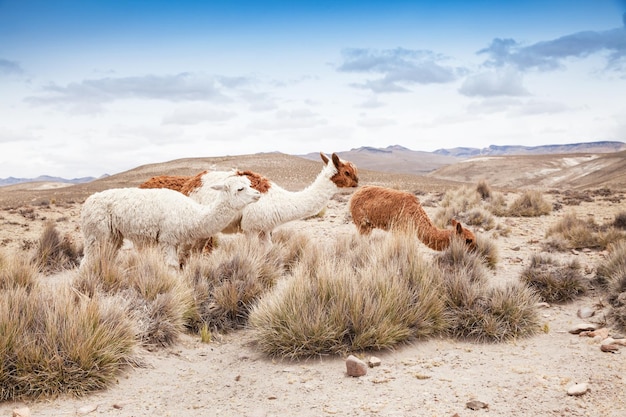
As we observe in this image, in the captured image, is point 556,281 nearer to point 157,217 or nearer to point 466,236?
point 466,236

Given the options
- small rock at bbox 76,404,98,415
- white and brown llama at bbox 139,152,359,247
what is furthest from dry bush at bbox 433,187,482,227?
small rock at bbox 76,404,98,415

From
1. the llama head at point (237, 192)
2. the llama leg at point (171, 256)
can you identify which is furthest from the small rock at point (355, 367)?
the llama head at point (237, 192)

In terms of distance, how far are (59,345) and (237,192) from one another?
3759 millimetres

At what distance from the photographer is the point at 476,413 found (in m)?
3.95

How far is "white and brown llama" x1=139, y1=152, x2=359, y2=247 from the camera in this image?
905cm

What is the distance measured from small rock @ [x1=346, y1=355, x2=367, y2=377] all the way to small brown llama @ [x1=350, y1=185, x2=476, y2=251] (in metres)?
3.93

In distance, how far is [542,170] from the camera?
103188 mm

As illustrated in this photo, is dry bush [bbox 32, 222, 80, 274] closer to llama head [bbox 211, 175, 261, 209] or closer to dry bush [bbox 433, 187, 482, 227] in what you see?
llama head [bbox 211, 175, 261, 209]

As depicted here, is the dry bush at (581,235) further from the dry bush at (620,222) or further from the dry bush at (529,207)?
the dry bush at (529,207)

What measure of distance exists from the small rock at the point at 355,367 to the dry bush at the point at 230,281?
78.5 inches

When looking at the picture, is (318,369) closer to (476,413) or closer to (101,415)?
(476,413)

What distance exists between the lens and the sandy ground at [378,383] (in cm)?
409

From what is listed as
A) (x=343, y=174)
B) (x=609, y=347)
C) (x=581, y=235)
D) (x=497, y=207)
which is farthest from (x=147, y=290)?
(x=497, y=207)

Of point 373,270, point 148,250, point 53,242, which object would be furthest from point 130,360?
point 53,242
